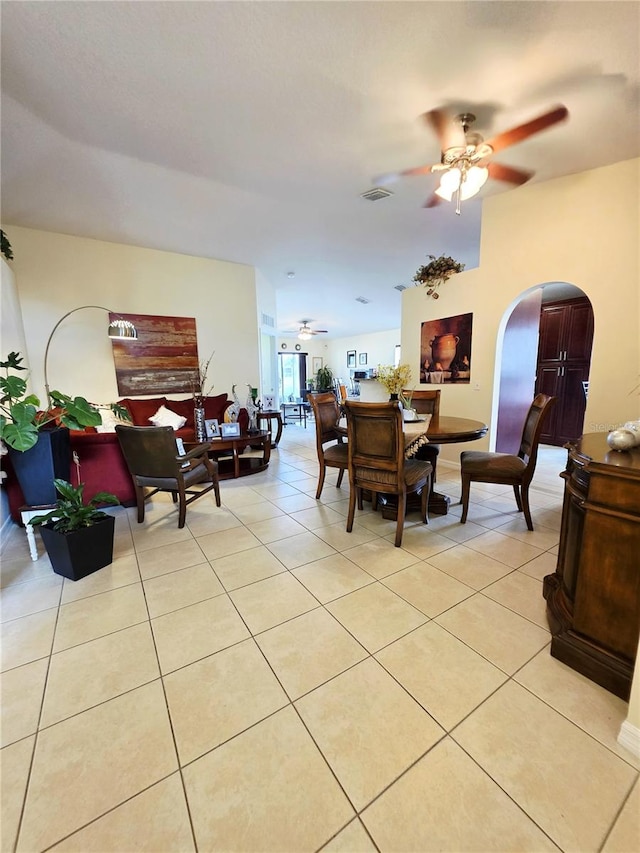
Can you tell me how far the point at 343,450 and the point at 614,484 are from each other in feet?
6.88

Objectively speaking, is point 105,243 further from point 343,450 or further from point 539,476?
point 539,476

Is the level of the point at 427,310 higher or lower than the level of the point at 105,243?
lower

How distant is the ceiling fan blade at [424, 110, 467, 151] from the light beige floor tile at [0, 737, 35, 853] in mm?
3837

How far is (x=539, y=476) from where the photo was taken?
3.91 m

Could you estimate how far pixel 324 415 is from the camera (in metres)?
3.41

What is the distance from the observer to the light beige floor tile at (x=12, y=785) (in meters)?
0.89

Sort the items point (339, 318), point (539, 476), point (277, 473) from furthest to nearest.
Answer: point (339, 318) → point (277, 473) → point (539, 476)

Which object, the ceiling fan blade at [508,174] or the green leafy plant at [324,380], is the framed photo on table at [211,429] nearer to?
the ceiling fan blade at [508,174]

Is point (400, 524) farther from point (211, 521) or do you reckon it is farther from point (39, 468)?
point (39, 468)

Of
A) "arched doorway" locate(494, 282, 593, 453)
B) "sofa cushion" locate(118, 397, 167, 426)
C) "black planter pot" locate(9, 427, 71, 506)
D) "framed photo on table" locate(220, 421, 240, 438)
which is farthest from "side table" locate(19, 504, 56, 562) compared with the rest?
"arched doorway" locate(494, 282, 593, 453)

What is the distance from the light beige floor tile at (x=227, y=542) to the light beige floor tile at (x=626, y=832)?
78.3 inches

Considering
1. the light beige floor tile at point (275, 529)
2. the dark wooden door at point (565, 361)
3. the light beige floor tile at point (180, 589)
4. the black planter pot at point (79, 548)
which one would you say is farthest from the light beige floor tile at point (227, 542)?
the dark wooden door at point (565, 361)

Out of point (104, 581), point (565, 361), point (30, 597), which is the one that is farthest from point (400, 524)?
point (565, 361)

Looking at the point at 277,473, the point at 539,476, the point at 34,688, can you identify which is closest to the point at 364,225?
the point at 277,473
